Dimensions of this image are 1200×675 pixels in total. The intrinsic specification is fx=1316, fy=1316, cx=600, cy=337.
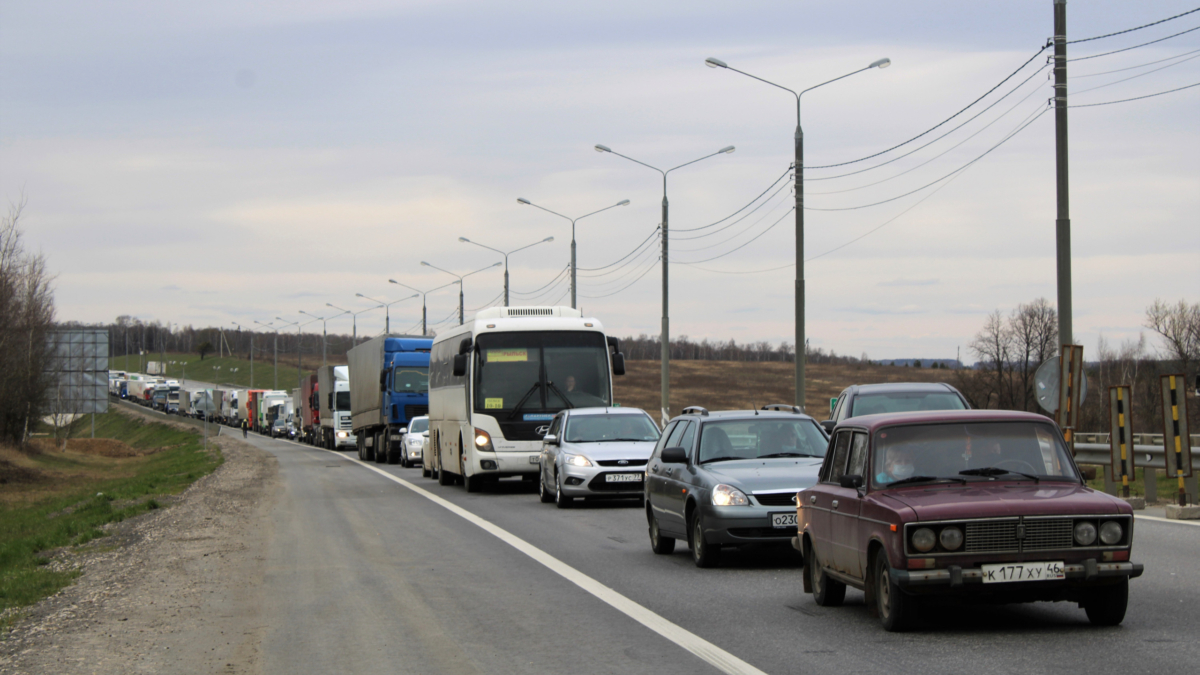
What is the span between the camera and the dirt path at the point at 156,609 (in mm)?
8070

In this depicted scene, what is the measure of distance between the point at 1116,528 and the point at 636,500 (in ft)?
49.3

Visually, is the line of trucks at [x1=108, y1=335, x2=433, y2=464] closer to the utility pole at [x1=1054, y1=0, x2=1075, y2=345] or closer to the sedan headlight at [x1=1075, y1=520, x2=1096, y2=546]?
the utility pole at [x1=1054, y1=0, x2=1075, y2=345]

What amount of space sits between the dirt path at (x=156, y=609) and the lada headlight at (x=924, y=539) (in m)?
3.93

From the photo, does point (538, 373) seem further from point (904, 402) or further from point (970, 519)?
point (970, 519)

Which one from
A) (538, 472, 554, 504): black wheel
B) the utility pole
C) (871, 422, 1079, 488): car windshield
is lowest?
(538, 472, 554, 504): black wheel

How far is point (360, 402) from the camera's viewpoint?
160 feet

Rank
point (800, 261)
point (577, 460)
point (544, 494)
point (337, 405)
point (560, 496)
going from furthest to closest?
1. point (337, 405)
2. point (800, 261)
3. point (544, 494)
4. point (560, 496)
5. point (577, 460)

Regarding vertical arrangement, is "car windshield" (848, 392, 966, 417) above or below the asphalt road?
above

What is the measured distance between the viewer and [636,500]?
2258 centimetres

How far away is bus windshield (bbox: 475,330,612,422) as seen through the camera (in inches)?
982

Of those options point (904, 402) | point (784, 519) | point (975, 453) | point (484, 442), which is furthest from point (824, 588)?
point (484, 442)

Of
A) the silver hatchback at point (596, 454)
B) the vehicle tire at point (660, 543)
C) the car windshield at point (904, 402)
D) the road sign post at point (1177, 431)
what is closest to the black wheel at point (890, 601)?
the vehicle tire at point (660, 543)

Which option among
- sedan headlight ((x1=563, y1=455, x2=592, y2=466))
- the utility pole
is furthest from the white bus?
the utility pole

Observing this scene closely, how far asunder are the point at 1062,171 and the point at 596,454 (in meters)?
8.58
